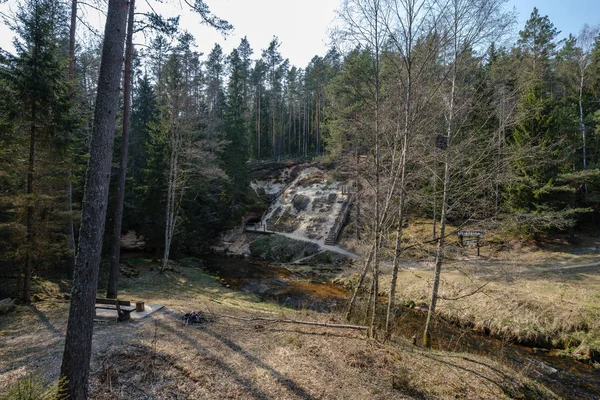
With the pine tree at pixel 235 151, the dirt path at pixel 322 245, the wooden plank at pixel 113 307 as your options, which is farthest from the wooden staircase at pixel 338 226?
the wooden plank at pixel 113 307

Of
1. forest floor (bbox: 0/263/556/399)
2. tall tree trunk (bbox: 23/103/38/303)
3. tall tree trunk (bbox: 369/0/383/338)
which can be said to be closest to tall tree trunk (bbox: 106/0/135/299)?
forest floor (bbox: 0/263/556/399)

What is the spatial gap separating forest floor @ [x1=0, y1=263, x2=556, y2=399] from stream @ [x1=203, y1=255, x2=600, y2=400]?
1.92 meters

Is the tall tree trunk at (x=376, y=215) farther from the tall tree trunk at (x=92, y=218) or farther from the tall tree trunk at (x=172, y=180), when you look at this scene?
the tall tree trunk at (x=172, y=180)

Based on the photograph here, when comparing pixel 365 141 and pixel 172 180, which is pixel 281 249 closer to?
pixel 172 180

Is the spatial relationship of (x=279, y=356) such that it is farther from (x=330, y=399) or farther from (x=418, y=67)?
(x=418, y=67)

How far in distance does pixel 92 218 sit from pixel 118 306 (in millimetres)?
4654

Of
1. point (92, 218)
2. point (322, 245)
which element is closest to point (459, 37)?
point (92, 218)

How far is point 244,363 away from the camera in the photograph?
543 cm

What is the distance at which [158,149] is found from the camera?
18438mm

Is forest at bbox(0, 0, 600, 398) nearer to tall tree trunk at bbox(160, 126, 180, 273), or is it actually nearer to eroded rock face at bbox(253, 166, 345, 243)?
tall tree trunk at bbox(160, 126, 180, 273)

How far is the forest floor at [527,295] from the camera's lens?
342 inches

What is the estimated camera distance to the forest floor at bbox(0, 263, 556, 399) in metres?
→ 4.62

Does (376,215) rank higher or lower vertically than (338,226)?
higher

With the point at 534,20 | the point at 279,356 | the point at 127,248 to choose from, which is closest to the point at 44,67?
the point at 279,356
